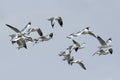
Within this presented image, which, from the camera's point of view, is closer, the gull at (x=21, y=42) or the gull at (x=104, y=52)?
the gull at (x=21, y=42)

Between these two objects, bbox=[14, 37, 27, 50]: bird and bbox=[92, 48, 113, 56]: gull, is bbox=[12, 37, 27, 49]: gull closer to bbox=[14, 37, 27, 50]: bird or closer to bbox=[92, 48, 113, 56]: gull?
bbox=[14, 37, 27, 50]: bird

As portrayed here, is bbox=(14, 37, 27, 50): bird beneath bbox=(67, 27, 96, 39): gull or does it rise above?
beneath

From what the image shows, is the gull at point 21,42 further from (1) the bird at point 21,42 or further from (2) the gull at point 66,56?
(2) the gull at point 66,56

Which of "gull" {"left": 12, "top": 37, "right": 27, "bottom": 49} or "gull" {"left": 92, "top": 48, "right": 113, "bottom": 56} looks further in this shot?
"gull" {"left": 92, "top": 48, "right": 113, "bottom": 56}

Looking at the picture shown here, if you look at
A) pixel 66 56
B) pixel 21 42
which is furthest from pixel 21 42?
pixel 66 56

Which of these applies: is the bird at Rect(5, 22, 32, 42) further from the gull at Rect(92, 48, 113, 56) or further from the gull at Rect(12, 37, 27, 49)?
the gull at Rect(92, 48, 113, 56)

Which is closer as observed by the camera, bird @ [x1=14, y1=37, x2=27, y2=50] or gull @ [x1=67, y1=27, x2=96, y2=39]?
bird @ [x1=14, y1=37, x2=27, y2=50]

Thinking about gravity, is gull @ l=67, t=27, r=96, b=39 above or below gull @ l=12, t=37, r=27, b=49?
above

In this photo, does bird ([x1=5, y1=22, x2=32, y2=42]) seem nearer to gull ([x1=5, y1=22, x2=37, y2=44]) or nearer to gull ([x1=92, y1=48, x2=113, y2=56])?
gull ([x1=5, y1=22, x2=37, y2=44])

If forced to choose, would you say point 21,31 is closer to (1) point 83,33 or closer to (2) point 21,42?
(2) point 21,42

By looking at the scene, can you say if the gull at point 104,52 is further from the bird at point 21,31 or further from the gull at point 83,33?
the bird at point 21,31

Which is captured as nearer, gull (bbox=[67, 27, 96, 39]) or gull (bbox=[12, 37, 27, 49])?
gull (bbox=[12, 37, 27, 49])

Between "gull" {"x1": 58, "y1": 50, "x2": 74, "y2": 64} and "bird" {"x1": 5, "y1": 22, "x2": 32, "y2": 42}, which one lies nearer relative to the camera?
"bird" {"x1": 5, "y1": 22, "x2": 32, "y2": 42}

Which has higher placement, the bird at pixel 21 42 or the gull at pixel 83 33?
the gull at pixel 83 33
